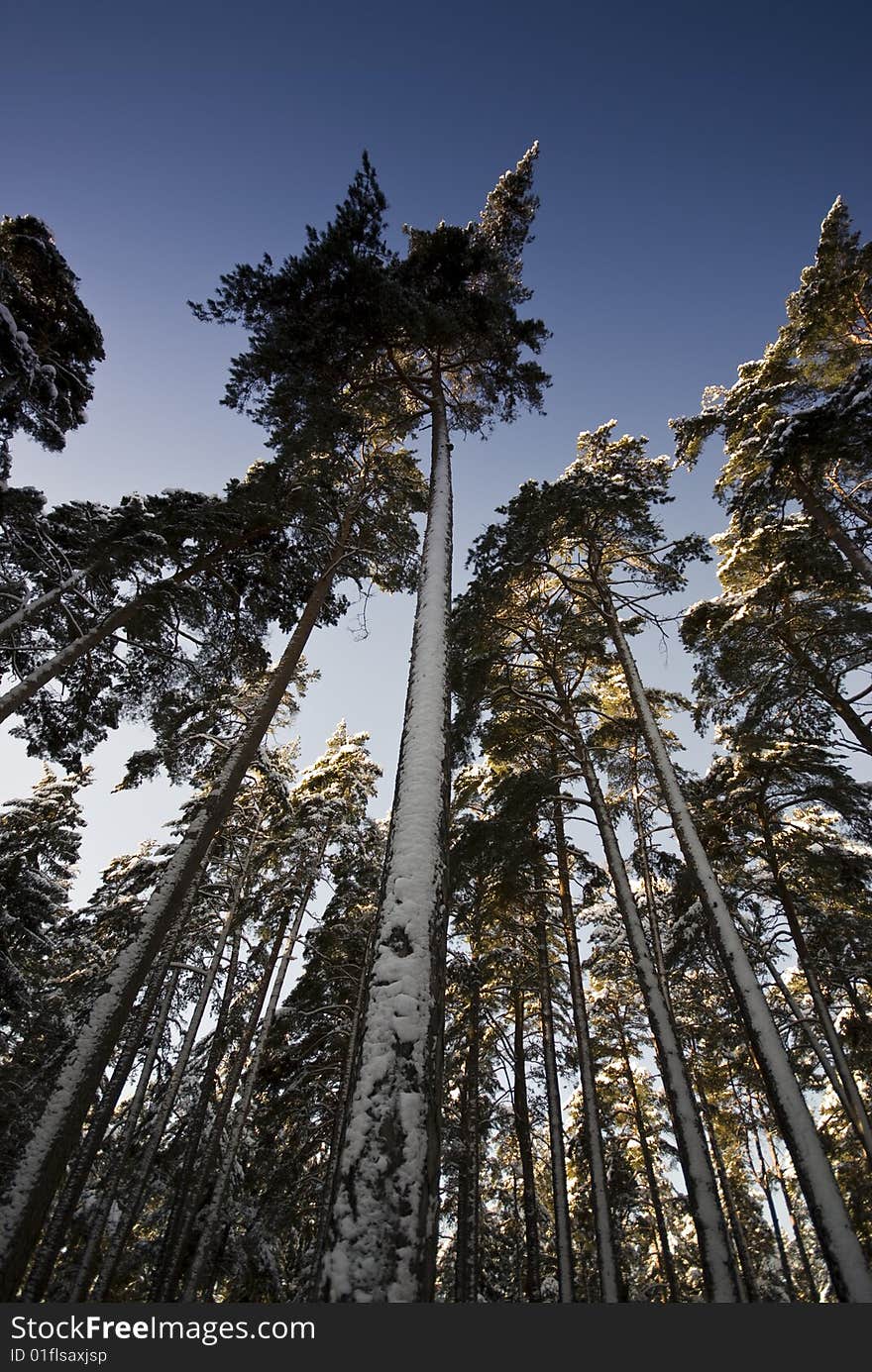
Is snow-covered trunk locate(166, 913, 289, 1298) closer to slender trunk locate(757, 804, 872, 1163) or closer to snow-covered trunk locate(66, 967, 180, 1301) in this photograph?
snow-covered trunk locate(66, 967, 180, 1301)

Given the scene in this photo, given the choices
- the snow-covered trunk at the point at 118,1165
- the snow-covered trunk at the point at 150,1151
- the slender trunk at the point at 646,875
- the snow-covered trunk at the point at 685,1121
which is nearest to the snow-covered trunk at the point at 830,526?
the slender trunk at the point at 646,875

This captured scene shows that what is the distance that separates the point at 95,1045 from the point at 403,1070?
17.9ft

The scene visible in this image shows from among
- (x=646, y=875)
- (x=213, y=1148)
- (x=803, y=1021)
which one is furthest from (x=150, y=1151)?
(x=803, y=1021)

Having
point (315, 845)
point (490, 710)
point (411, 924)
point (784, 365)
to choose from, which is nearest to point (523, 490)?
point (490, 710)

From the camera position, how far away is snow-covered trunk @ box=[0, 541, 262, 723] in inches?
348

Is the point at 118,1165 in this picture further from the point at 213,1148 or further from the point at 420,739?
the point at 420,739

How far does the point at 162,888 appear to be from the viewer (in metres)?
7.82

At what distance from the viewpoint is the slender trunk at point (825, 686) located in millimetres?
10508

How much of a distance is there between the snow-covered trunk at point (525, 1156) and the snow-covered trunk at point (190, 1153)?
759 centimetres

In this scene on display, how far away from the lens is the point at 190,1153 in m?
13.0

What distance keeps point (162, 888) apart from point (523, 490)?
9394 millimetres

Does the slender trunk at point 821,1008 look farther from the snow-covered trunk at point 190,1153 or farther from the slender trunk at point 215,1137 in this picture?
the snow-covered trunk at point 190,1153

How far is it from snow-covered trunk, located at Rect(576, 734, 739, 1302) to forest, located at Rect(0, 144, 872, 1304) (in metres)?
0.05

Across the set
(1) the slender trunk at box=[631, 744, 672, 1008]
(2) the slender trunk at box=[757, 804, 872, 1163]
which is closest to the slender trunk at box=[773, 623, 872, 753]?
(2) the slender trunk at box=[757, 804, 872, 1163]
